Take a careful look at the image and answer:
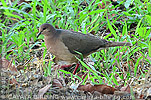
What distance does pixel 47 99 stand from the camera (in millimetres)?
3268

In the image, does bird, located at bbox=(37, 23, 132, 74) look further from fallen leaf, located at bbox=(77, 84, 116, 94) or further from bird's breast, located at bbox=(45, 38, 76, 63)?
fallen leaf, located at bbox=(77, 84, 116, 94)

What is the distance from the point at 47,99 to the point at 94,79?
1.23 m

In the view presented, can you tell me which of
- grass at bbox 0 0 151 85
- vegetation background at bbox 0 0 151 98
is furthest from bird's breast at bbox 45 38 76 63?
grass at bbox 0 0 151 85

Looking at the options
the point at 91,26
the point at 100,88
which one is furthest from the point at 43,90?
the point at 91,26

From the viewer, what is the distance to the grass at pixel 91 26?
198 inches

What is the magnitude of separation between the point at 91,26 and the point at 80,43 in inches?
37.7

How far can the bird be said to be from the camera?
4.86m

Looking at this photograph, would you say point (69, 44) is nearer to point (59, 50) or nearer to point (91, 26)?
point (59, 50)

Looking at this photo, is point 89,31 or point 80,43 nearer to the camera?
point 80,43

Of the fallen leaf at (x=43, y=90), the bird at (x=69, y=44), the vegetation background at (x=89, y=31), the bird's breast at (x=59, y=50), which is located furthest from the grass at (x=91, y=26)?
the fallen leaf at (x=43, y=90)

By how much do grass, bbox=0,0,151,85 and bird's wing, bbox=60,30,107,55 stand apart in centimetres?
22

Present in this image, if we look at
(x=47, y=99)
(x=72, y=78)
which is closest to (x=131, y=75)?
(x=72, y=78)

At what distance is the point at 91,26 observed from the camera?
581cm

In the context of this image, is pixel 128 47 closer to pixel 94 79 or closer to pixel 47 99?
pixel 94 79
